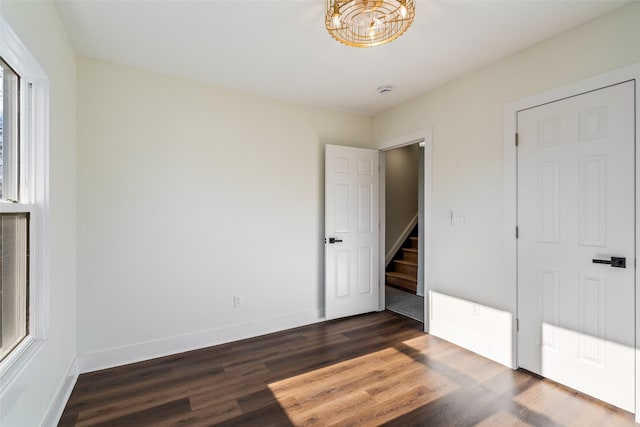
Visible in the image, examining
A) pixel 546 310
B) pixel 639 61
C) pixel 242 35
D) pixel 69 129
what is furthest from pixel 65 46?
pixel 546 310

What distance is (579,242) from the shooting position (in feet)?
6.97

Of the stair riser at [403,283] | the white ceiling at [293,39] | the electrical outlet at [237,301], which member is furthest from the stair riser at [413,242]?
the electrical outlet at [237,301]

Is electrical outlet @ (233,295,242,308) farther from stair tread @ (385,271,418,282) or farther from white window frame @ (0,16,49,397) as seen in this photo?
stair tread @ (385,271,418,282)

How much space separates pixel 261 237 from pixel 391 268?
127 inches

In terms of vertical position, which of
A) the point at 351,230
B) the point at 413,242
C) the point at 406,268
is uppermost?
the point at 351,230

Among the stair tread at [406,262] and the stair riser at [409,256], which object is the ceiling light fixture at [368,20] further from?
the stair riser at [409,256]

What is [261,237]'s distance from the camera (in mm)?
3248

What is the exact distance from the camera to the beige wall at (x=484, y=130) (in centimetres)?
202

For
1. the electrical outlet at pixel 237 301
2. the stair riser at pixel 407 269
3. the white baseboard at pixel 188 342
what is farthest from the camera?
the stair riser at pixel 407 269

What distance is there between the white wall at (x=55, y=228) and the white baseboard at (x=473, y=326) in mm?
3098

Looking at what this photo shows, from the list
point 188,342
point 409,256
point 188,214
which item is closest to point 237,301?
Result: point 188,342

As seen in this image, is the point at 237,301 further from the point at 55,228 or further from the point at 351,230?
the point at 55,228

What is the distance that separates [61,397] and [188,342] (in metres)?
0.98

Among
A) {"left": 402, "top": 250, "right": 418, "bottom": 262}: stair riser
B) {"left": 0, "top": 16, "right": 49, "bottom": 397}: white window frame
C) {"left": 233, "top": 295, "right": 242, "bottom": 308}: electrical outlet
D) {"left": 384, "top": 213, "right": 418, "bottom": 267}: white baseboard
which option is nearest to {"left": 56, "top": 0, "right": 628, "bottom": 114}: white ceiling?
{"left": 0, "top": 16, "right": 49, "bottom": 397}: white window frame
